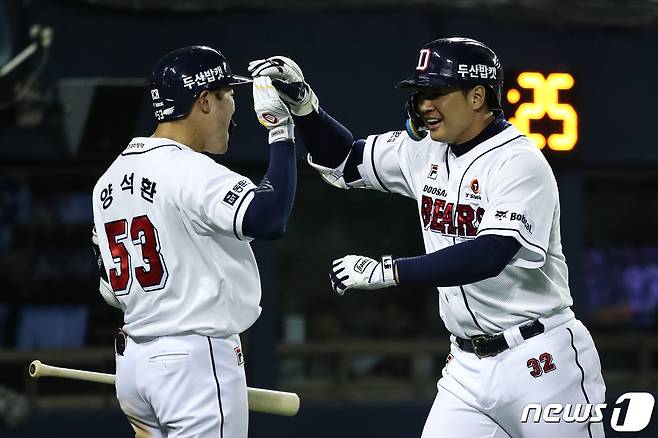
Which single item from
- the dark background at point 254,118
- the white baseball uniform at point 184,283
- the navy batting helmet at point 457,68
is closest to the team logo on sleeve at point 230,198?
the white baseball uniform at point 184,283

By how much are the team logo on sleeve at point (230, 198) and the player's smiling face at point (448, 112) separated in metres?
0.69

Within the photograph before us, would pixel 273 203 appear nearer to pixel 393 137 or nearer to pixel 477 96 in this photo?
pixel 477 96

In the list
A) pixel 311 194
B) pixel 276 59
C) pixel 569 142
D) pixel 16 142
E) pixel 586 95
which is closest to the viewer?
pixel 276 59

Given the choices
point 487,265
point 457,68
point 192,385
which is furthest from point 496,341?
point 192,385

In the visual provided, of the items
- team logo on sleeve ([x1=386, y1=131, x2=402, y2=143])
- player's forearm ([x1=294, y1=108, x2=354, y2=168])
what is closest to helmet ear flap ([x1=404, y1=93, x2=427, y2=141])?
team logo on sleeve ([x1=386, y1=131, x2=402, y2=143])

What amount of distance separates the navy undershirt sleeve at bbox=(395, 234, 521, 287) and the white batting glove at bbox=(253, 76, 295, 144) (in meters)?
0.47

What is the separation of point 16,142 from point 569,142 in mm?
2927

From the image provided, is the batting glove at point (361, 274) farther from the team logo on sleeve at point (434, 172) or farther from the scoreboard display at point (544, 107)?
the scoreboard display at point (544, 107)

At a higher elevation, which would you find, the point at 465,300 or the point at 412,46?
the point at 412,46

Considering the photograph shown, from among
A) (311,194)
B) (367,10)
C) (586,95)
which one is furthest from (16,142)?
(586,95)

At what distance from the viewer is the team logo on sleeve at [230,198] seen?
323 centimetres

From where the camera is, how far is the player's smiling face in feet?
11.9

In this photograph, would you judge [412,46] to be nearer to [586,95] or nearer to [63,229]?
[586,95]

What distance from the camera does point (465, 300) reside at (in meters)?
3.62
